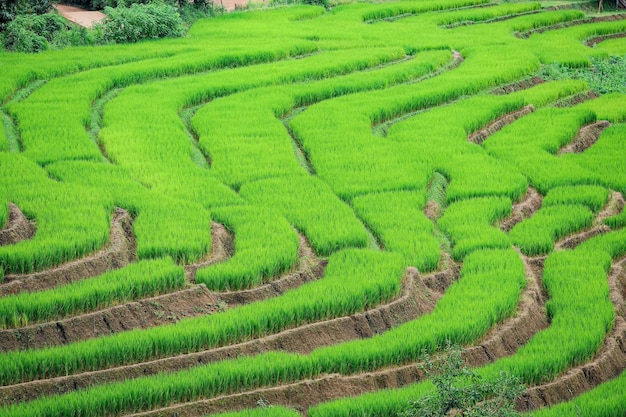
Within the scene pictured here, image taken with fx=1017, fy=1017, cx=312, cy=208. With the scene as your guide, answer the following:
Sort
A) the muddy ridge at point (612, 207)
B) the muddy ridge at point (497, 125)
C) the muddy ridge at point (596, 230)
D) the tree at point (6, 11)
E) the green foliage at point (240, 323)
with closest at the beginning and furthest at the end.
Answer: the green foliage at point (240, 323)
the muddy ridge at point (596, 230)
the muddy ridge at point (612, 207)
the muddy ridge at point (497, 125)
the tree at point (6, 11)

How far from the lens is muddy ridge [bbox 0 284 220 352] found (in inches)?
324

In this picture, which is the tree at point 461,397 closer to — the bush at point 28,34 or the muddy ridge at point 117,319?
the muddy ridge at point 117,319

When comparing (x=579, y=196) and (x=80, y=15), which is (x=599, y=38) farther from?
(x=579, y=196)

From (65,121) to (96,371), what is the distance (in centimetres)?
686

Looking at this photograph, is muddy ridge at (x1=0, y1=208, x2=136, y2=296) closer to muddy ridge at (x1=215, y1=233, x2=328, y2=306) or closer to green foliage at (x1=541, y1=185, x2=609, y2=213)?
muddy ridge at (x1=215, y1=233, x2=328, y2=306)

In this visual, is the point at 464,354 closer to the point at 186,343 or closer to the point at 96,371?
the point at 186,343

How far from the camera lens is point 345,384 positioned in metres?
8.09

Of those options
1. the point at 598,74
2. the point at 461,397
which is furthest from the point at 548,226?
the point at 598,74

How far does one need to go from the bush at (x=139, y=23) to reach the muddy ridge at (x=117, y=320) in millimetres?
12116

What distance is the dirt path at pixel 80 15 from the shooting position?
21.8m

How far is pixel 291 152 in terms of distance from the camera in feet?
44.2

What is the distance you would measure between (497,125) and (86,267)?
7.98 m

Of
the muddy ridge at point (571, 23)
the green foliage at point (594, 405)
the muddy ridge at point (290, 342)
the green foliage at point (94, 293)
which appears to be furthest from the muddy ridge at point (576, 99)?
the green foliage at point (594, 405)

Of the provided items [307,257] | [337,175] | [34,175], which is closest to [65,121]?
[34,175]
